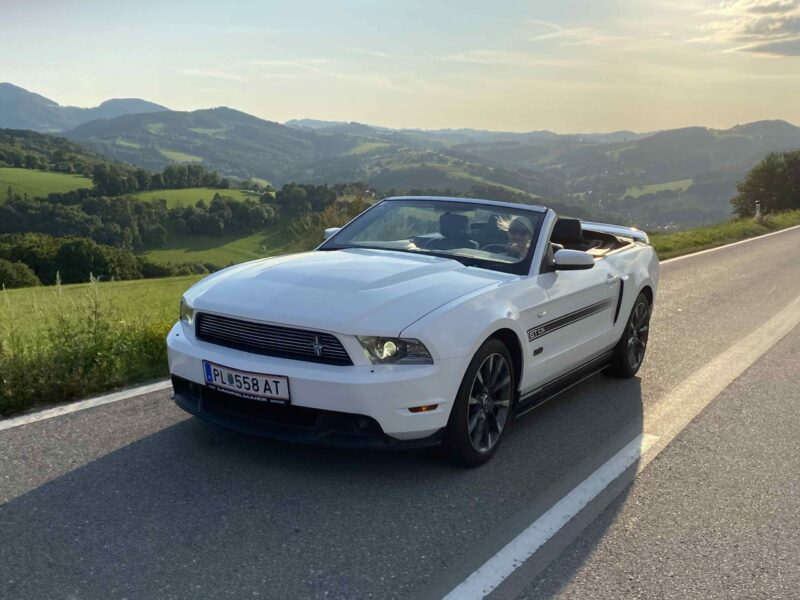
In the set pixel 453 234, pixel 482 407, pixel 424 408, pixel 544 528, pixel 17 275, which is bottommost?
pixel 17 275

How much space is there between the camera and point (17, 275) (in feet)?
159

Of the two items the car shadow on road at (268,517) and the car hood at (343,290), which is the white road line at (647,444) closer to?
the car shadow on road at (268,517)

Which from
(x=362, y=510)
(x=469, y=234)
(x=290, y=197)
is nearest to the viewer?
(x=362, y=510)

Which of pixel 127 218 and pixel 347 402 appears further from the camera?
pixel 127 218

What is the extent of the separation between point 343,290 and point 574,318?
1895mm

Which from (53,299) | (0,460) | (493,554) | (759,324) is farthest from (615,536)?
(759,324)

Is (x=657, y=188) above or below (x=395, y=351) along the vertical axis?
below

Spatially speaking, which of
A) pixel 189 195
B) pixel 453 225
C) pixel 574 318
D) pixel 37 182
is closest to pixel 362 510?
pixel 574 318

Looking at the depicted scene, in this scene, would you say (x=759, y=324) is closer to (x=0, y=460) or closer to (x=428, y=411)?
(x=428, y=411)

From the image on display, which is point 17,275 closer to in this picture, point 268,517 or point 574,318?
point 574,318

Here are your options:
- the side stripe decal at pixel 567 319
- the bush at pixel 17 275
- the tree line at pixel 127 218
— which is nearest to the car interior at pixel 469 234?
the side stripe decal at pixel 567 319

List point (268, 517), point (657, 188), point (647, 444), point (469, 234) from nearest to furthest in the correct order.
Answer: point (268, 517), point (647, 444), point (469, 234), point (657, 188)

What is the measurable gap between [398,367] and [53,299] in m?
4.66

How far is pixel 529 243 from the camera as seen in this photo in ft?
16.5
